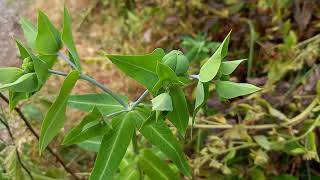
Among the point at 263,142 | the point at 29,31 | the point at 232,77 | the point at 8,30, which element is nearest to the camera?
the point at 29,31

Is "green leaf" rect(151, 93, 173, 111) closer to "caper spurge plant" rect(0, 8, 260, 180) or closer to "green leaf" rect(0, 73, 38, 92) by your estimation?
"caper spurge plant" rect(0, 8, 260, 180)

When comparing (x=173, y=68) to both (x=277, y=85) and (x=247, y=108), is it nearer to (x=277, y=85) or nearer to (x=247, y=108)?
(x=247, y=108)

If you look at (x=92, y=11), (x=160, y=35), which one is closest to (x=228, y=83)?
(x=160, y=35)

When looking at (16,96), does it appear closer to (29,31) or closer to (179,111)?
(29,31)

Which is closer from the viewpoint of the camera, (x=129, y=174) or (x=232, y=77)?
(x=129, y=174)

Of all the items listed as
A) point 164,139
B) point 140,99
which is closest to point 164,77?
point 140,99

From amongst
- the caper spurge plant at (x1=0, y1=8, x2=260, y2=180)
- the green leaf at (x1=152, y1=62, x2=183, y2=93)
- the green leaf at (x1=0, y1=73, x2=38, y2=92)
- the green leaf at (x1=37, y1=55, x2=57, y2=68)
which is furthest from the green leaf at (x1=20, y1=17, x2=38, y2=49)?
the green leaf at (x1=152, y1=62, x2=183, y2=93)

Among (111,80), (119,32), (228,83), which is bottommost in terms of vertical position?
(111,80)

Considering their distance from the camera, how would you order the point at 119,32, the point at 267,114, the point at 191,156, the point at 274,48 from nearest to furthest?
the point at 267,114, the point at 191,156, the point at 274,48, the point at 119,32
